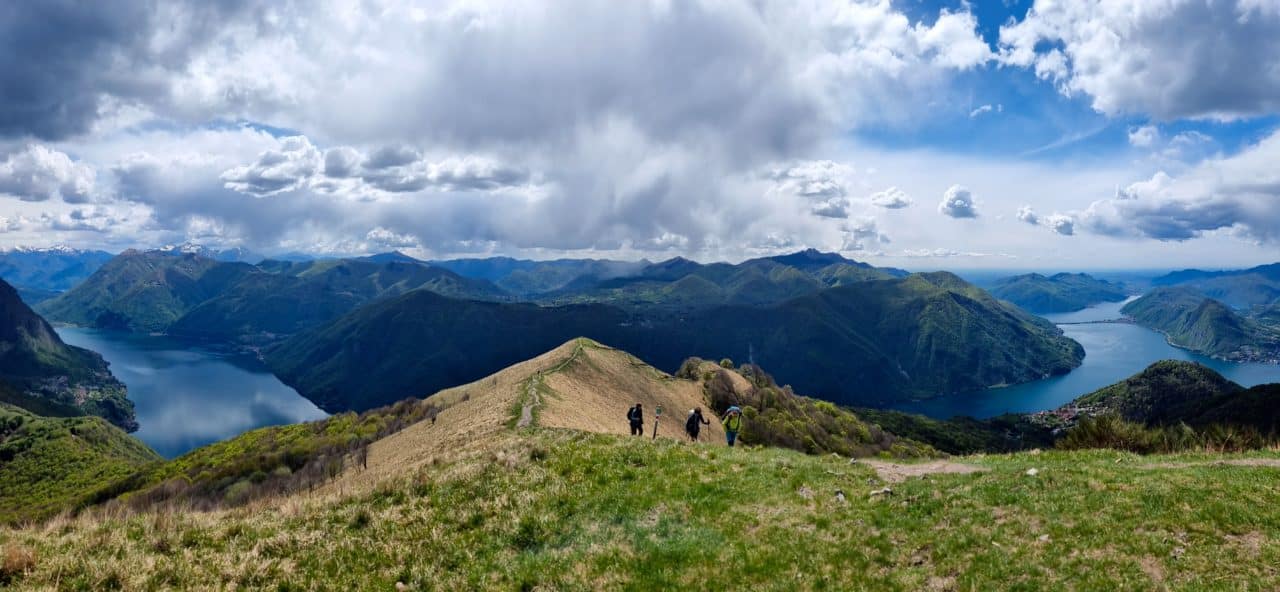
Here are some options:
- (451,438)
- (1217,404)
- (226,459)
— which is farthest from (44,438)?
(1217,404)

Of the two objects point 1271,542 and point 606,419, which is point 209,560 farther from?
point 606,419

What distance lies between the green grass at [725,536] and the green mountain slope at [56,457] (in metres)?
155

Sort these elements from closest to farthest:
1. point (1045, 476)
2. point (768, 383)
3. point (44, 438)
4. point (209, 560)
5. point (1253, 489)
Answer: point (209, 560) → point (1253, 489) → point (1045, 476) → point (768, 383) → point (44, 438)

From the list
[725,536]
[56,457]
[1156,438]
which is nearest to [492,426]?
[725,536]

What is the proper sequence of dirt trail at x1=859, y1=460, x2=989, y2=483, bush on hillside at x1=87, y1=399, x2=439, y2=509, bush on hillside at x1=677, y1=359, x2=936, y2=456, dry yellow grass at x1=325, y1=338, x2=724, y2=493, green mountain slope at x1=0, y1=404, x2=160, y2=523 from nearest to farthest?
dirt trail at x1=859, y1=460, x2=989, y2=483 < dry yellow grass at x1=325, y1=338, x2=724, y2=493 < bush on hillside at x1=87, y1=399, x2=439, y2=509 < bush on hillside at x1=677, y1=359, x2=936, y2=456 < green mountain slope at x1=0, y1=404, x2=160, y2=523

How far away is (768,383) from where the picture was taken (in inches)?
4129

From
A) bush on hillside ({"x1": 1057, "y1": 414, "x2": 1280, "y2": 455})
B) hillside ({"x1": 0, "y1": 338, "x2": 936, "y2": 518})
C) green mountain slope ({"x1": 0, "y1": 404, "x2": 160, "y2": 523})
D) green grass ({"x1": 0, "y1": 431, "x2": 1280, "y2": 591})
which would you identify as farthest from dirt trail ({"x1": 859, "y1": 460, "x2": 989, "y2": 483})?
green mountain slope ({"x1": 0, "y1": 404, "x2": 160, "y2": 523})

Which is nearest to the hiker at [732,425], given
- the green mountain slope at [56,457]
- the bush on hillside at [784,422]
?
the bush on hillside at [784,422]

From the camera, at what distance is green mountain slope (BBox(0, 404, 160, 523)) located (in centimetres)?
13688

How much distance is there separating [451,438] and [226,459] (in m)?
68.3

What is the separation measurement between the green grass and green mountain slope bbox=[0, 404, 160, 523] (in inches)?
6104

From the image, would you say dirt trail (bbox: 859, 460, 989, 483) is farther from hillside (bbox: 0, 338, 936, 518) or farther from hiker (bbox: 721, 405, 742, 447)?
hillside (bbox: 0, 338, 936, 518)

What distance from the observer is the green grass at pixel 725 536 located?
37.8ft

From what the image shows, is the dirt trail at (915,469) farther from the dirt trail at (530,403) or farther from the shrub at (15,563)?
the shrub at (15,563)
